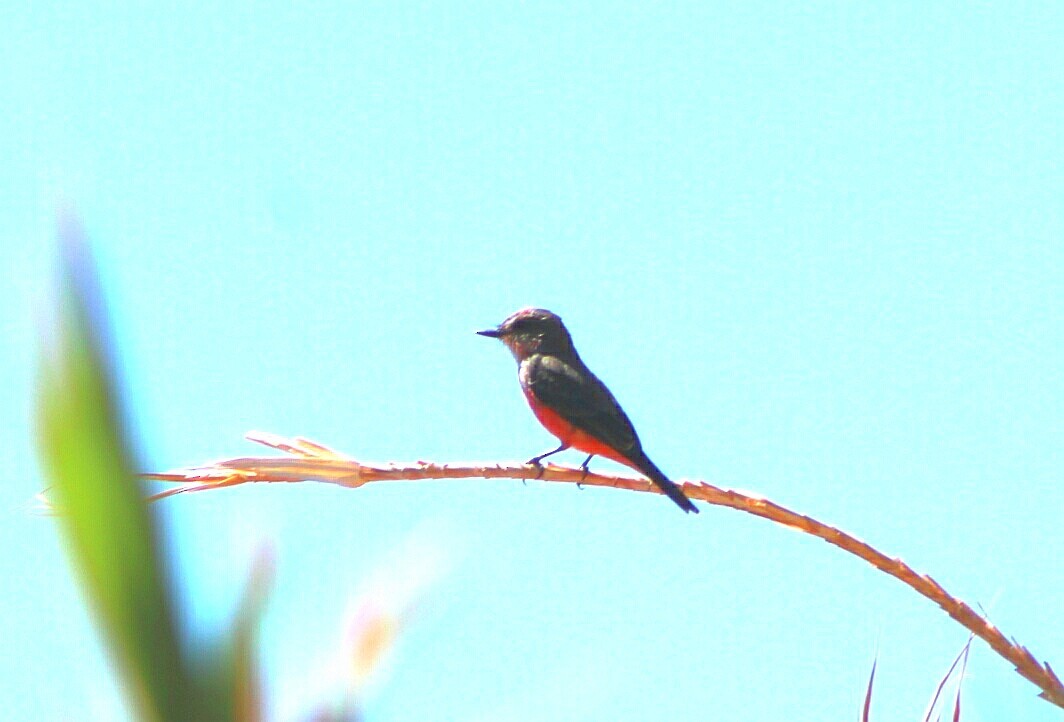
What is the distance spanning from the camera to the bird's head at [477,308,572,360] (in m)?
8.80

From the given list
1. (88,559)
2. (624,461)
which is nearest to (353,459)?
(88,559)

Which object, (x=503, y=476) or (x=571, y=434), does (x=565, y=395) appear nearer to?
(x=571, y=434)

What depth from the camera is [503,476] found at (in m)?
2.62

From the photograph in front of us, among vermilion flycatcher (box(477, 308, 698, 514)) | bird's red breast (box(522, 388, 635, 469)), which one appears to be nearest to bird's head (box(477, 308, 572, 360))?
vermilion flycatcher (box(477, 308, 698, 514))

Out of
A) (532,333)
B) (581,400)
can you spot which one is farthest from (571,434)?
(532,333)

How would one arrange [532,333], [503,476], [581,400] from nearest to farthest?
[503,476] < [581,400] < [532,333]

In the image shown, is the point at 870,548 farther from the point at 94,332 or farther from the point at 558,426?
the point at 558,426

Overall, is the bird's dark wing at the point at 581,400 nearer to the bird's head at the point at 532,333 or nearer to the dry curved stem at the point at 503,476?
the bird's head at the point at 532,333

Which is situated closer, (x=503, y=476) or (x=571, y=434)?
(x=503, y=476)

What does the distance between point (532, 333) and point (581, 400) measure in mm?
1144

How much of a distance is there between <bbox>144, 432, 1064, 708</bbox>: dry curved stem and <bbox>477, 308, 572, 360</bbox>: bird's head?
6074 millimetres

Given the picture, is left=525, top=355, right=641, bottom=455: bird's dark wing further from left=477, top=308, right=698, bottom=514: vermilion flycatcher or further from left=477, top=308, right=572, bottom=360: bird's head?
left=477, top=308, right=572, bottom=360: bird's head

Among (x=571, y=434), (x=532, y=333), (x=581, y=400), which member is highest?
(x=532, y=333)

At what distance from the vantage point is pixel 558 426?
7703 millimetres
